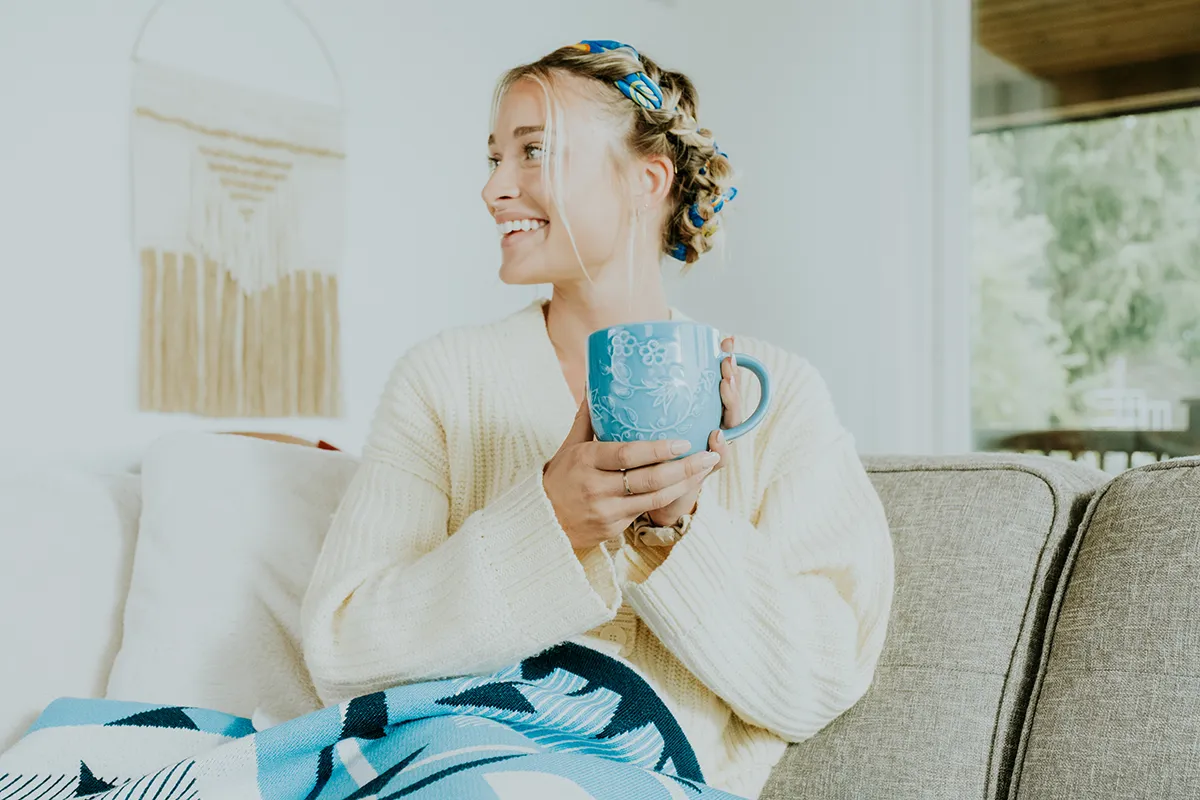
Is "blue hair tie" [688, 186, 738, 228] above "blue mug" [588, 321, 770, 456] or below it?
above

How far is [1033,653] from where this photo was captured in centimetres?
118

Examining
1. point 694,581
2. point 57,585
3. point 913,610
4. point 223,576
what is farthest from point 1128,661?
point 57,585

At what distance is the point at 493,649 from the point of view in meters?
1.00

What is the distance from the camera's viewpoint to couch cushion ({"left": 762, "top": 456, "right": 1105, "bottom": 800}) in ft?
3.64

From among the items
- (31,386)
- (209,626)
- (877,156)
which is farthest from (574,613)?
(877,156)

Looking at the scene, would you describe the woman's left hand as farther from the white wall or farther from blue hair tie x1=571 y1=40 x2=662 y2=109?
the white wall

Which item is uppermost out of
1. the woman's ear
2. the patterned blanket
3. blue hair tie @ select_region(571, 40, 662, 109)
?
blue hair tie @ select_region(571, 40, 662, 109)

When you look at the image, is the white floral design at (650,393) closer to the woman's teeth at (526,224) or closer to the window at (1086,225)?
the woman's teeth at (526,224)

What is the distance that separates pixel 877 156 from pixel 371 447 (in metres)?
2.70

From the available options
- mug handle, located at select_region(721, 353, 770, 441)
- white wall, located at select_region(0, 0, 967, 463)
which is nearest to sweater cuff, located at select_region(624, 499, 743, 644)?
mug handle, located at select_region(721, 353, 770, 441)

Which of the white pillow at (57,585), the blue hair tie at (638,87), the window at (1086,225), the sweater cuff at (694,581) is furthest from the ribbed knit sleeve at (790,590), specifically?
the window at (1086,225)

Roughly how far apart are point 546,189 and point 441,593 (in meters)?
0.44

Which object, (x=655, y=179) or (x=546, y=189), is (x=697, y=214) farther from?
(x=546, y=189)

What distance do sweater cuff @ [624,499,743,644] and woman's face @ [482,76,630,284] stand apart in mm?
332
